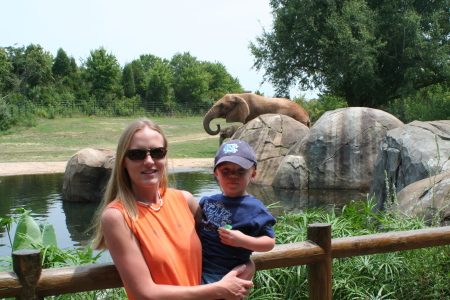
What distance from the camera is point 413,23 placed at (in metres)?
20.6

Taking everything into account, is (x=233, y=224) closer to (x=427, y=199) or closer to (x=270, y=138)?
(x=427, y=199)

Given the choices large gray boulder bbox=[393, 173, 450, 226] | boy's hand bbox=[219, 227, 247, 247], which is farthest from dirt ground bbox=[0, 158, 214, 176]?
boy's hand bbox=[219, 227, 247, 247]

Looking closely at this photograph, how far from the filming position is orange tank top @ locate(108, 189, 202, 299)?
5.93 ft

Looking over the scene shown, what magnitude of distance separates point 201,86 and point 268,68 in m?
29.7

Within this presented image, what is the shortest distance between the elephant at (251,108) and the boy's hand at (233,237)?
1578 centimetres

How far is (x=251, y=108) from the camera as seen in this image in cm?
1836

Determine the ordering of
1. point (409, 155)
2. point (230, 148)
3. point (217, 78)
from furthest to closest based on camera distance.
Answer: point (217, 78)
point (409, 155)
point (230, 148)

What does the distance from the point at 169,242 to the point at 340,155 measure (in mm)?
10070

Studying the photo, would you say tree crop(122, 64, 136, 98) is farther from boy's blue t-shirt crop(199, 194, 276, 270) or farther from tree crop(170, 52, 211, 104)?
boy's blue t-shirt crop(199, 194, 276, 270)

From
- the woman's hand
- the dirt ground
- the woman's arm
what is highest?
the woman's arm

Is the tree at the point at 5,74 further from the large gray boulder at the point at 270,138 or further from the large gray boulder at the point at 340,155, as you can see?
the large gray boulder at the point at 340,155

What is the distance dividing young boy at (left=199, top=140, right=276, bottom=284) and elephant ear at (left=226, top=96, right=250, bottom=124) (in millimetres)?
15852

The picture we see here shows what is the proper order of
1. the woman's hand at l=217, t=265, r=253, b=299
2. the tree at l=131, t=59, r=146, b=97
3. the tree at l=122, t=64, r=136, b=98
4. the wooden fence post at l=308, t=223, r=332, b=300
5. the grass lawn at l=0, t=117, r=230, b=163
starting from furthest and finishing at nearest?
the tree at l=131, t=59, r=146, b=97 < the tree at l=122, t=64, r=136, b=98 < the grass lawn at l=0, t=117, r=230, b=163 < the wooden fence post at l=308, t=223, r=332, b=300 < the woman's hand at l=217, t=265, r=253, b=299

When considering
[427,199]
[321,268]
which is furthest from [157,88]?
[321,268]
